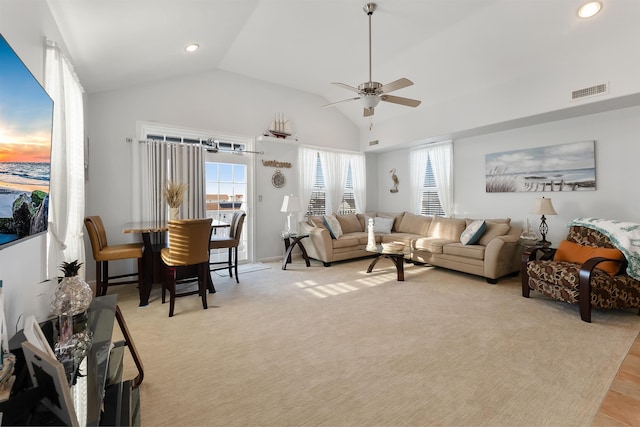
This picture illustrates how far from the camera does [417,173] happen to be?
252 inches

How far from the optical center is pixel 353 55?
15.1ft

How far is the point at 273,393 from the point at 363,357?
2.42 feet

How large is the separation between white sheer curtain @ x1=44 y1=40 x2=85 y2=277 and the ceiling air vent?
210 inches

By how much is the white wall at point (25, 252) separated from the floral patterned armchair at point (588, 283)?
168 inches

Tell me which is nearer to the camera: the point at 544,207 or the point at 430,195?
the point at 544,207

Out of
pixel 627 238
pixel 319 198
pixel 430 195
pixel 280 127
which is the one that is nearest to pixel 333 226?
pixel 319 198

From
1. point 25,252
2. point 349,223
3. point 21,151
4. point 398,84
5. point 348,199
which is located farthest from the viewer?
point 348,199

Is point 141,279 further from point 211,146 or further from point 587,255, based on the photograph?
point 587,255

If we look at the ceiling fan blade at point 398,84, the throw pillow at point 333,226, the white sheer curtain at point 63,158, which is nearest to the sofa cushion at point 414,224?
the throw pillow at point 333,226

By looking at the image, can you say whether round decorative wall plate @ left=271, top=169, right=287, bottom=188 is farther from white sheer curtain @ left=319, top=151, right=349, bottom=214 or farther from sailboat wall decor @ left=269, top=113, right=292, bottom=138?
white sheer curtain @ left=319, top=151, right=349, bottom=214

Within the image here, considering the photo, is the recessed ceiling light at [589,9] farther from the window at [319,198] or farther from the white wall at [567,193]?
the window at [319,198]

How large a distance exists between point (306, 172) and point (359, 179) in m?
1.47

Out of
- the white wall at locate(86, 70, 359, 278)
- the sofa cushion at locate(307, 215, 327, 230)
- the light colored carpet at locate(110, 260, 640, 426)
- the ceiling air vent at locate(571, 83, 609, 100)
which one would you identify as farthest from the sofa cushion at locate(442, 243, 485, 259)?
the white wall at locate(86, 70, 359, 278)

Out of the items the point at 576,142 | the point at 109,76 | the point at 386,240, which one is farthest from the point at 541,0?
the point at 109,76
